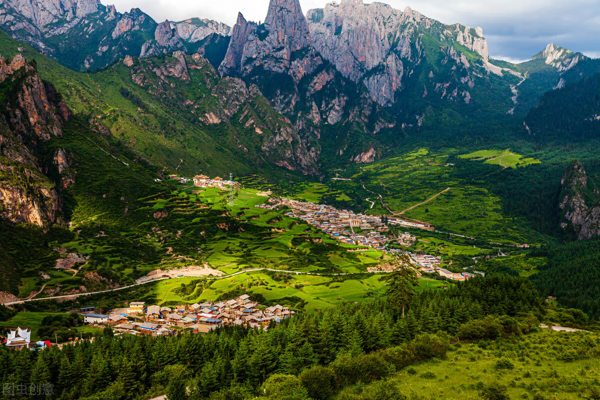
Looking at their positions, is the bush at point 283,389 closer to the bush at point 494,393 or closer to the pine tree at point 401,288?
the bush at point 494,393

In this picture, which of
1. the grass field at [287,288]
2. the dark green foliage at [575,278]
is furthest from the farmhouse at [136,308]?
the dark green foliage at [575,278]

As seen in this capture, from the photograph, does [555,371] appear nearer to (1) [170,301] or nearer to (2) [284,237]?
(1) [170,301]

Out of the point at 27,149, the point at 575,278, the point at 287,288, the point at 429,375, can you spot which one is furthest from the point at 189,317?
the point at 27,149

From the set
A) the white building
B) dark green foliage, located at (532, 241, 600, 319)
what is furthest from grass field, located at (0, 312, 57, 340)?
dark green foliage, located at (532, 241, 600, 319)

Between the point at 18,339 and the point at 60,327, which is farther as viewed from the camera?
the point at 60,327

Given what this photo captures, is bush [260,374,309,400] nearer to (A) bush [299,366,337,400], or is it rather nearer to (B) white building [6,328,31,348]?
(A) bush [299,366,337,400]

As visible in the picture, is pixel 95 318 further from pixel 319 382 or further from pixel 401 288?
pixel 401 288
